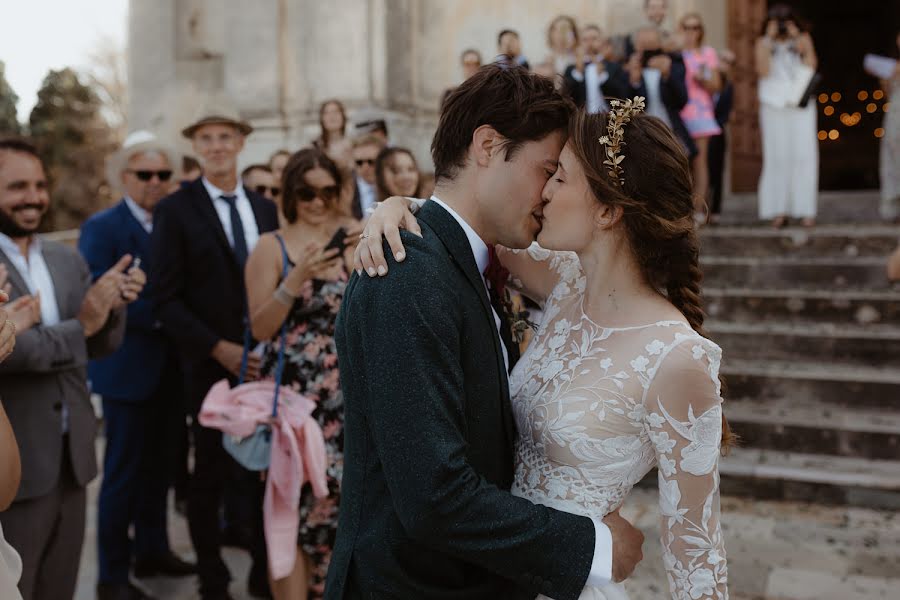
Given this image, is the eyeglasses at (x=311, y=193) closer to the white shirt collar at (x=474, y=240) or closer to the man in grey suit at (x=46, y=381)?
the man in grey suit at (x=46, y=381)

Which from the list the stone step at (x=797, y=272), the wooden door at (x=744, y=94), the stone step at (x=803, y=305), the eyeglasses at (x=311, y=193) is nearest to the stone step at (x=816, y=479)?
the stone step at (x=803, y=305)

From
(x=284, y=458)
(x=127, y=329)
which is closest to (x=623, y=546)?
(x=284, y=458)

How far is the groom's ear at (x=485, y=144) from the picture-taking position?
6.03 ft

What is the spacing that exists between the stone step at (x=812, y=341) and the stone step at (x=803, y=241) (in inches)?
36.4

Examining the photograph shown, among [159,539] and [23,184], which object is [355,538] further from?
[159,539]

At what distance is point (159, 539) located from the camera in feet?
15.6

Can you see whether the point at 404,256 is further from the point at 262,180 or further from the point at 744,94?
the point at 744,94

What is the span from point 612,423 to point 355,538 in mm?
595

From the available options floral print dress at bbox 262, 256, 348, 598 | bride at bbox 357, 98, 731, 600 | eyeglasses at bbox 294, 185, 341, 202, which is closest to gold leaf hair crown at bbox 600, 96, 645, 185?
bride at bbox 357, 98, 731, 600

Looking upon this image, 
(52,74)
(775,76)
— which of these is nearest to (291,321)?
(775,76)

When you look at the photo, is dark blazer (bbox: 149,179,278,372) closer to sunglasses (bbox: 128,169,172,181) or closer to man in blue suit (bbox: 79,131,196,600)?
man in blue suit (bbox: 79,131,196,600)

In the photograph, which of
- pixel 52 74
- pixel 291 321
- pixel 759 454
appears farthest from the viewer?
pixel 52 74

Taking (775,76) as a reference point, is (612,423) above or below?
below

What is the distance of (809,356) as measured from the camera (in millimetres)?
6152
